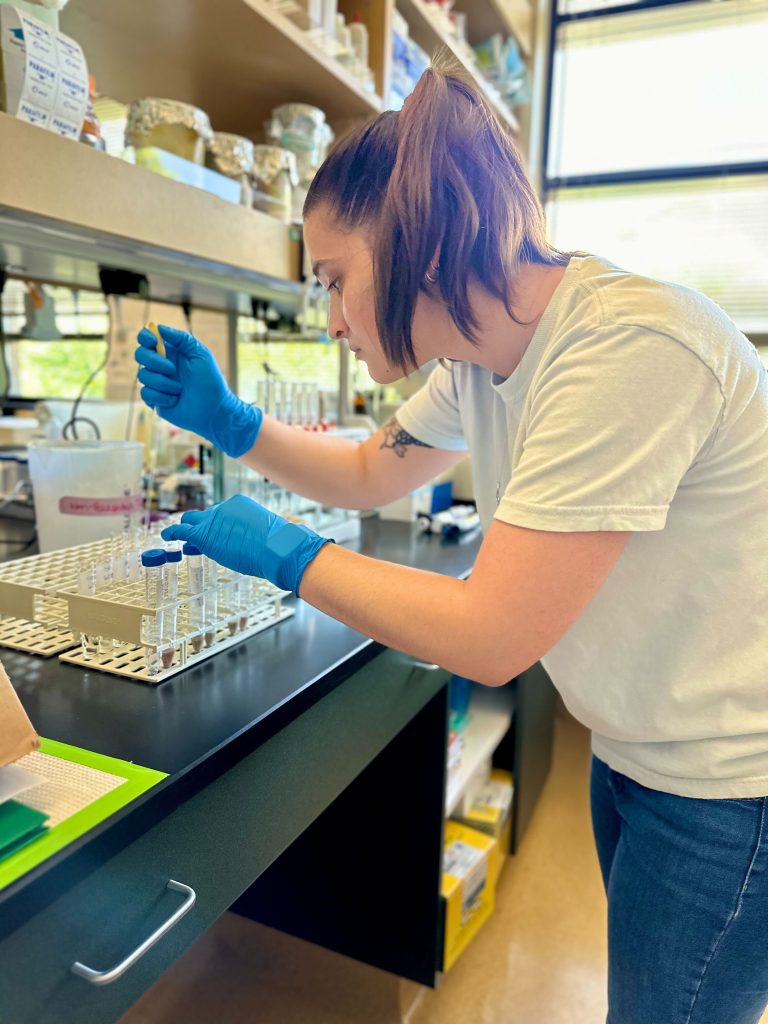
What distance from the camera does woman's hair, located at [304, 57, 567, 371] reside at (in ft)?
2.28

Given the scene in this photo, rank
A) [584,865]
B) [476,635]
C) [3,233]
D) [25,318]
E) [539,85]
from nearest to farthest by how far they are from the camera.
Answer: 1. [476,635]
2. [3,233]
3. [25,318]
4. [584,865]
5. [539,85]

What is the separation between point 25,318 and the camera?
1790 millimetres

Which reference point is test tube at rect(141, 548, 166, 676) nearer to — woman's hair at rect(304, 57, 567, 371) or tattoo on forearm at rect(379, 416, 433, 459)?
woman's hair at rect(304, 57, 567, 371)

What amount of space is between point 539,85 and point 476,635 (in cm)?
279

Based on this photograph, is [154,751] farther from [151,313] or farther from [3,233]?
[151,313]

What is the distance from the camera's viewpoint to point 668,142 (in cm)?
267

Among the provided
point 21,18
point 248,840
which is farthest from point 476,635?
point 21,18

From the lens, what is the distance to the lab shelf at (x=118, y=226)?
35.7 inches

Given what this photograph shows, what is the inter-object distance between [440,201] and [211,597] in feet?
1.74

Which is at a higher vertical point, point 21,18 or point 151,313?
point 21,18

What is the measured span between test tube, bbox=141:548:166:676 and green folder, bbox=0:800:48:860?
27cm

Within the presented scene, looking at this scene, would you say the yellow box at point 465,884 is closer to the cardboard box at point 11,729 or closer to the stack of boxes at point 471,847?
the stack of boxes at point 471,847

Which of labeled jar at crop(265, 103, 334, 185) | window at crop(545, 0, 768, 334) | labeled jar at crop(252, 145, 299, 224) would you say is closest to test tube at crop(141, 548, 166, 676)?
labeled jar at crop(252, 145, 299, 224)

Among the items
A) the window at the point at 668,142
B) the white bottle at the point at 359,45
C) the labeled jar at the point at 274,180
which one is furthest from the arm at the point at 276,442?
the window at the point at 668,142
